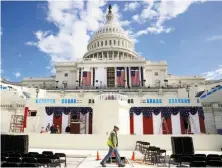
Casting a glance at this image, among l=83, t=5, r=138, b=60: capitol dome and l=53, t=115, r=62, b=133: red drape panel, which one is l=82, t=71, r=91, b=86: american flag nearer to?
l=83, t=5, r=138, b=60: capitol dome

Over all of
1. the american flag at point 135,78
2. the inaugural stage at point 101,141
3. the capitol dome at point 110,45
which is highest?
the capitol dome at point 110,45

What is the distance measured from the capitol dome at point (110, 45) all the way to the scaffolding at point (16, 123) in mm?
58263

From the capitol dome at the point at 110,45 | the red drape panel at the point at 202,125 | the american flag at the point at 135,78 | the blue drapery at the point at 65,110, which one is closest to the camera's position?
the red drape panel at the point at 202,125

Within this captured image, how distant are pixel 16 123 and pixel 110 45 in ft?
223

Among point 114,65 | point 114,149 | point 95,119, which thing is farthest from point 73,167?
point 114,65

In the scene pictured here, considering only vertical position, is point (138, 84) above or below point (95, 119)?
above

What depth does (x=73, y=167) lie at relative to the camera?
9625mm

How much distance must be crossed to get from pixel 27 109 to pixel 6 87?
4.48 meters

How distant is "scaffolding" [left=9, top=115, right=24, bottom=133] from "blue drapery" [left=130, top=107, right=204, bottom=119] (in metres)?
13.1

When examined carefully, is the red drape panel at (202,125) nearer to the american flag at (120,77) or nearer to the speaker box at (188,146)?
the speaker box at (188,146)

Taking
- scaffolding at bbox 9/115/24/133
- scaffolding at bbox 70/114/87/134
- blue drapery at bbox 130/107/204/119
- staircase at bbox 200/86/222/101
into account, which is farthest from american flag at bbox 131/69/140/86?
scaffolding at bbox 9/115/24/133

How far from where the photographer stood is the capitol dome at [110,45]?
84562mm

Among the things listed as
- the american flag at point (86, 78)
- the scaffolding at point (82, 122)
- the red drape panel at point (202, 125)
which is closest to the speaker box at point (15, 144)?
the scaffolding at point (82, 122)

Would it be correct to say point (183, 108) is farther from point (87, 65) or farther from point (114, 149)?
point (87, 65)
